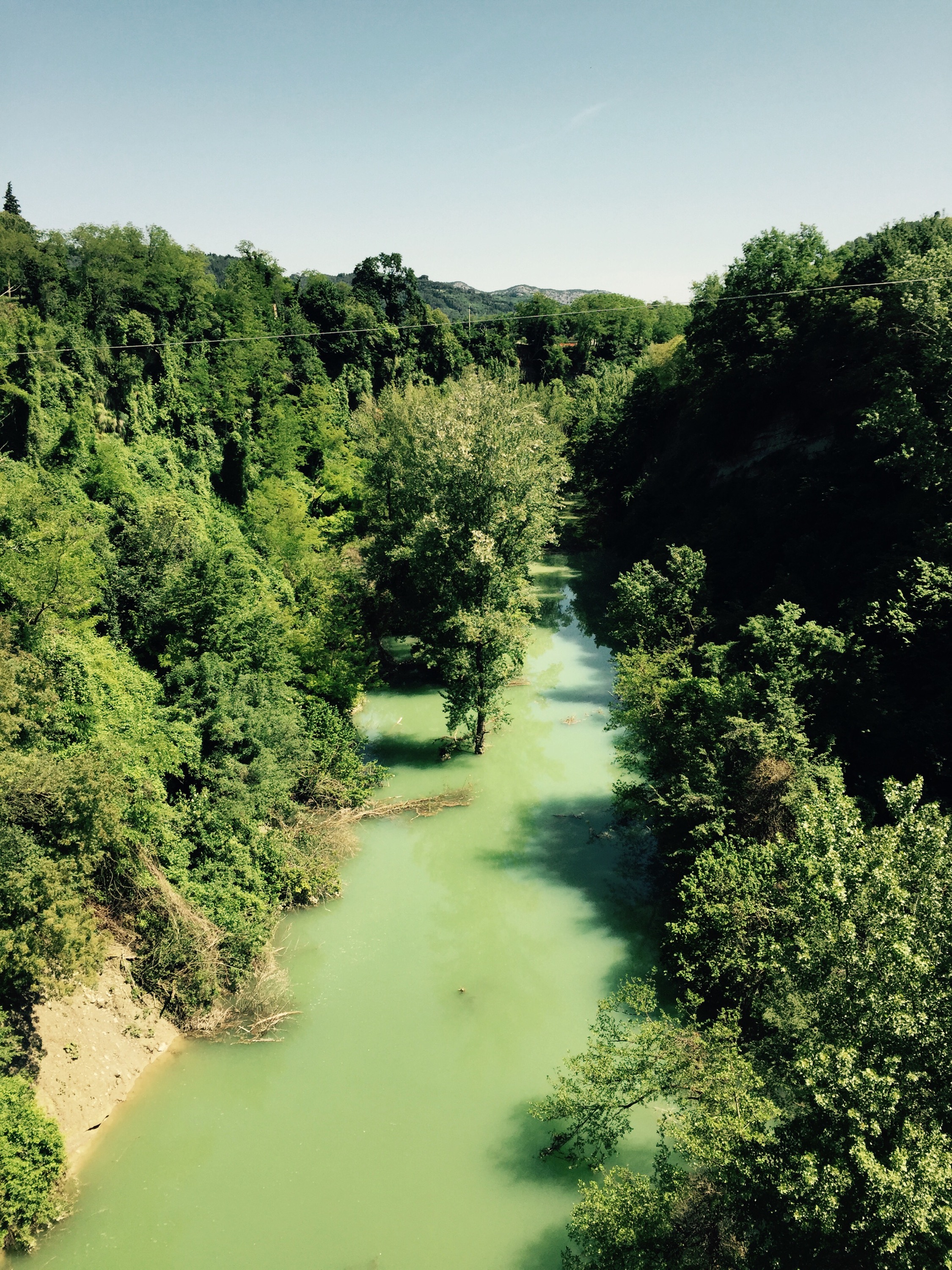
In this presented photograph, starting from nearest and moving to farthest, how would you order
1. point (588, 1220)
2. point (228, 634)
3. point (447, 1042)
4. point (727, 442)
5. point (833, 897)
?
point (833, 897) < point (588, 1220) < point (447, 1042) < point (228, 634) < point (727, 442)

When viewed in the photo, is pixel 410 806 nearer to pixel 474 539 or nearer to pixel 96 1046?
pixel 474 539

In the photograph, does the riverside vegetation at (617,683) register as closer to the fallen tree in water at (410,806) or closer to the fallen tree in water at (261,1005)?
the fallen tree in water at (261,1005)

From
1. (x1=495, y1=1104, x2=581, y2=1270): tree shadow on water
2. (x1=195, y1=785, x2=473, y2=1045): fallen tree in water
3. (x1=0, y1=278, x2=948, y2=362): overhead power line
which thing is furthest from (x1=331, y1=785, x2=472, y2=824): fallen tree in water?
(x1=0, y1=278, x2=948, y2=362): overhead power line

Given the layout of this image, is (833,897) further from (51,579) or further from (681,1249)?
(51,579)

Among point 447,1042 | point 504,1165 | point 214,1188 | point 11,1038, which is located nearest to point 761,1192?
point 504,1165

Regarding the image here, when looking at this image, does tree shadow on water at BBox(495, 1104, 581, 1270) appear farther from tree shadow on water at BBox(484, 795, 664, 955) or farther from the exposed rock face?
the exposed rock face

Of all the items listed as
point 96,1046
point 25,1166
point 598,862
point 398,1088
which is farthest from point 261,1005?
point 598,862
